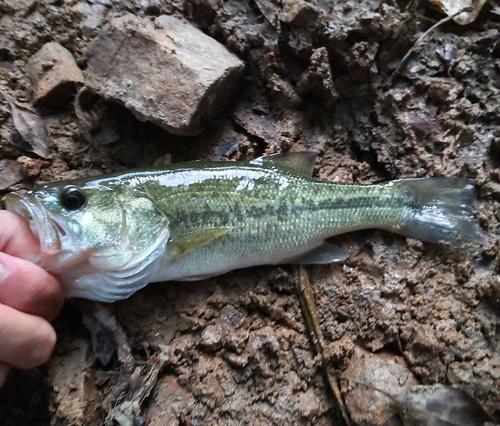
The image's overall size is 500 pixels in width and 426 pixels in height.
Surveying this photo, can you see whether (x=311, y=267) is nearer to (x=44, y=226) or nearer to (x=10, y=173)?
(x=44, y=226)

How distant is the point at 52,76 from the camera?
2357 mm

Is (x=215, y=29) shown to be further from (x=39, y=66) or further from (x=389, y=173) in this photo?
(x=389, y=173)

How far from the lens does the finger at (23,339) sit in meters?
1.62

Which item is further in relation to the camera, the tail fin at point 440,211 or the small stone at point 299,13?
the small stone at point 299,13

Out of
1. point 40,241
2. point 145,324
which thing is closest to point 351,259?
point 145,324

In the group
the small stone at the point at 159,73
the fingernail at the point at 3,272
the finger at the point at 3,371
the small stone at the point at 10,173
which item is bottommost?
the finger at the point at 3,371

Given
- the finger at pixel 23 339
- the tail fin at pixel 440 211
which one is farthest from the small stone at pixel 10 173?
the tail fin at pixel 440 211

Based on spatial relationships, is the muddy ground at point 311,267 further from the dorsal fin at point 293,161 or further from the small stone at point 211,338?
the dorsal fin at point 293,161

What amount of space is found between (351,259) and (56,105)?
5.89ft

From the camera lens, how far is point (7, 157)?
7.55ft

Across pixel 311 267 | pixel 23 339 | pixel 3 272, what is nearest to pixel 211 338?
pixel 311 267

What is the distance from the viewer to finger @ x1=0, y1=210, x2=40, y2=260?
176 cm

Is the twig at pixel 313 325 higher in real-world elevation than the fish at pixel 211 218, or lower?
lower

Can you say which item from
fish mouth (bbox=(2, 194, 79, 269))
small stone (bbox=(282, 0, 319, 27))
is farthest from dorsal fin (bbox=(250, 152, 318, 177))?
fish mouth (bbox=(2, 194, 79, 269))
